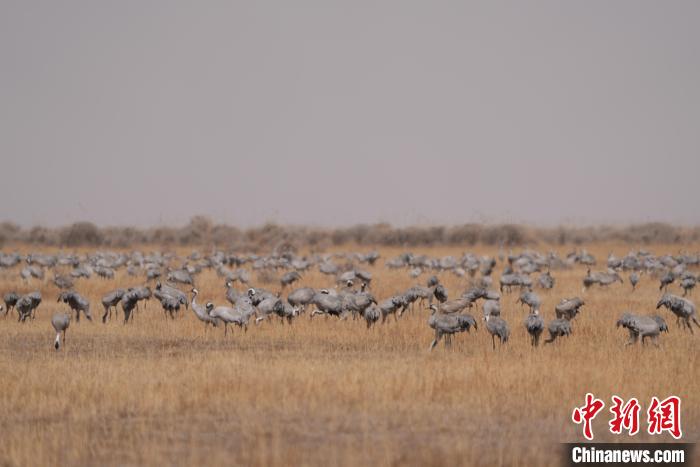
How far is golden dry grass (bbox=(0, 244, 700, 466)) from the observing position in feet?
33.0

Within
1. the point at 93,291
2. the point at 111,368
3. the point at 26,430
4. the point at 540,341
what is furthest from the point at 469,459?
the point at 93,291

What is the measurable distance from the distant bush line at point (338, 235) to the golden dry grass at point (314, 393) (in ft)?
167

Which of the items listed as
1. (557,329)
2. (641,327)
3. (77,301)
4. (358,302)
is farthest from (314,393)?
(77,301)

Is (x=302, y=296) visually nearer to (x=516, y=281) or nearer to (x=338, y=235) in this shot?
(x=516, y=281)

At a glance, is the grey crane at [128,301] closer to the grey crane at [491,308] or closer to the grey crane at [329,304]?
the grey crane at [329,304]

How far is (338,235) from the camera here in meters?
77.8

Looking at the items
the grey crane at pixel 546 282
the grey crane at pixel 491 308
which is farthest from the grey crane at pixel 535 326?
the grey crane at pixel 546 282

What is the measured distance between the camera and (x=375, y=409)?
12.0 meters

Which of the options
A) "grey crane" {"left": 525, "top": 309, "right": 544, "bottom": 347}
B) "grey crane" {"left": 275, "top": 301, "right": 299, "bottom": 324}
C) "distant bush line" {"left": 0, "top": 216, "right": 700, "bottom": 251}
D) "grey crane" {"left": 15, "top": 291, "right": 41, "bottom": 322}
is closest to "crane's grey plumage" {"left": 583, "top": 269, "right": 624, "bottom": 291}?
"grey crane" {"left": 275, "top": 301, "right": 299, "bottom": 324}

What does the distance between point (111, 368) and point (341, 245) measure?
59834 millimetres

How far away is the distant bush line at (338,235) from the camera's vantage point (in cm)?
7244

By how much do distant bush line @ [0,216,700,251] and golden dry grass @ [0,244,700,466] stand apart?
2004 inches

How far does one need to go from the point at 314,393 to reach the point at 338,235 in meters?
65.0

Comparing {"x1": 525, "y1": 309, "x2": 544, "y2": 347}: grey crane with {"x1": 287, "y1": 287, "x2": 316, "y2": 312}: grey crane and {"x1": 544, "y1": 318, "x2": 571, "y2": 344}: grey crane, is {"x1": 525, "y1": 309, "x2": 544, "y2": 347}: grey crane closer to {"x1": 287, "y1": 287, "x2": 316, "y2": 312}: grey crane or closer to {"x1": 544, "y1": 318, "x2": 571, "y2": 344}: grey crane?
{"x1": 544, "y1": 318, "x2": 571, "y2": 344}: grey crane
